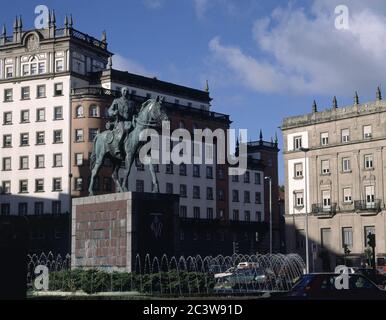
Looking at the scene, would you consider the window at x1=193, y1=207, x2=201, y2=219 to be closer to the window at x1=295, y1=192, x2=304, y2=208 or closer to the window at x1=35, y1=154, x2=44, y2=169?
the window at x1=295, y1=192, x2=304, y2=208

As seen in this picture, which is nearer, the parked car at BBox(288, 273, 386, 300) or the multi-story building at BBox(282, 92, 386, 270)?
the parked car at BBox(288, 273, 386, 300)

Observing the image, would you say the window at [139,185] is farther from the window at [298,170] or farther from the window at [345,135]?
the window at [345,135]

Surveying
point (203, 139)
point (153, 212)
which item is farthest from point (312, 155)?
point (153, 212)

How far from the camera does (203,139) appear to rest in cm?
9869

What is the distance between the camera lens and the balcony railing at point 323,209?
87438 mm

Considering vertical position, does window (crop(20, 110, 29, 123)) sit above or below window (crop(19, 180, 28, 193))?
above

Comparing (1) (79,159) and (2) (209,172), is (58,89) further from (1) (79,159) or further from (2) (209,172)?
(2) (209,172)

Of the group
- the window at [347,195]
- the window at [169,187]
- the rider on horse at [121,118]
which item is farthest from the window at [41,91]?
the rider on horse at [121,118]

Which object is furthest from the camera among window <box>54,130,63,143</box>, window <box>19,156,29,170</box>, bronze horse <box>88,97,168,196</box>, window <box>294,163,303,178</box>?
window <box>294,163,303,178</box>

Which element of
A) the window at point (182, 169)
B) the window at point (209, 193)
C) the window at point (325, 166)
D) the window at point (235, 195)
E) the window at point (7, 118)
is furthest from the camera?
the window at point (235, 195)

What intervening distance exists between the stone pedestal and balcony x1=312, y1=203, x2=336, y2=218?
174ft

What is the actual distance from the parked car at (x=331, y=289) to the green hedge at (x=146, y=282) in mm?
8405

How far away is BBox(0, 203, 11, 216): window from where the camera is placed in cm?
8969

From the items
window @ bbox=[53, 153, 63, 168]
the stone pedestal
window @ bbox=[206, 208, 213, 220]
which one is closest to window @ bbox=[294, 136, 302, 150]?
window @ bbox=[206, 208, 213, 220]
